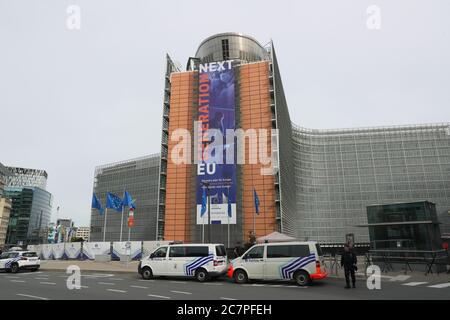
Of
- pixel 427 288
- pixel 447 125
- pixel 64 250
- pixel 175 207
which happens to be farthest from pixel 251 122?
pixel 447 125

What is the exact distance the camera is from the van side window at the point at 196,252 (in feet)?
53.3

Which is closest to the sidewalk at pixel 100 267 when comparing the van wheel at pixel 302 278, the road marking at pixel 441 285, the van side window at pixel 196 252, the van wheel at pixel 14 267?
the van wheel at pixel 14 267

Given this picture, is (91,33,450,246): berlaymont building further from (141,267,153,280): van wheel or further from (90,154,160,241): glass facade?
(141,267,153,280): van wheel

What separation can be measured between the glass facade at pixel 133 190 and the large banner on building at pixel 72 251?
4847 cm

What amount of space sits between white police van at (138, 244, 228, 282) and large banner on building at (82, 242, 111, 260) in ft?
48.4

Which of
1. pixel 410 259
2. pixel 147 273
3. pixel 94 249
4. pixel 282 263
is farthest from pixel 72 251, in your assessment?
pixel 410 259

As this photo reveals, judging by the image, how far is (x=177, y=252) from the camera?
16844mm

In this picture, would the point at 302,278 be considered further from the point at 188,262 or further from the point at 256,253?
the point at 188,262

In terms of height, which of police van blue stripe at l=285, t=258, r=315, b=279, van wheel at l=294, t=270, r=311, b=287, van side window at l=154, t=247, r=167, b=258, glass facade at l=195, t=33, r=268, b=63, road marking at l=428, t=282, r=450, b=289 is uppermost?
glass facade at l=195, t=33, r=268, b=63

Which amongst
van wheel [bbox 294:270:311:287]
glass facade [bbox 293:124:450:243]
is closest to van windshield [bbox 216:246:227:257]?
van wheel [bbox 294:270:311:287]

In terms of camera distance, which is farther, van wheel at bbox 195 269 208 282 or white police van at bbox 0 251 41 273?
white police van at bbox 0 251 41 273

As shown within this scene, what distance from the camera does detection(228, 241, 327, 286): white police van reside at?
14.0m

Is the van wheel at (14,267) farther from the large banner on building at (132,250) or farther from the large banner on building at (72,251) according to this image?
the large banner on building at (72,251)
